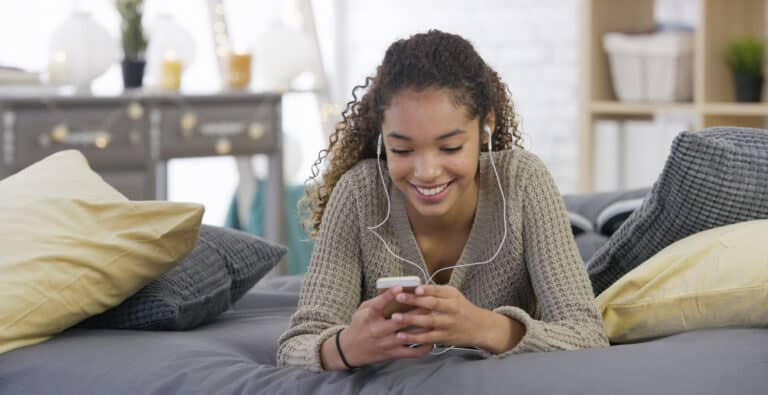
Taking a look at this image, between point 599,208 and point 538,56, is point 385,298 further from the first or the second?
point 538,56

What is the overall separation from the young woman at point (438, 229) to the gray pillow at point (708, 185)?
0.65 feet

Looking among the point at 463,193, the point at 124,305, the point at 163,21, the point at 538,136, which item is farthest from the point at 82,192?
the point at 538,136

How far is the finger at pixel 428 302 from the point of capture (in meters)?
1.37

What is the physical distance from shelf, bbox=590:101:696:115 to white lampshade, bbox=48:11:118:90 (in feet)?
5.37

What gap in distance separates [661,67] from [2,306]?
270 cm

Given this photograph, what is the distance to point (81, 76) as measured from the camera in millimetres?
3596

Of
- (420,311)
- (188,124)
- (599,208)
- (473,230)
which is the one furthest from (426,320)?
(188,124)

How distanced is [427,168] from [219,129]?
2.27m

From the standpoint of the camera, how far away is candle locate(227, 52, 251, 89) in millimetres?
4012

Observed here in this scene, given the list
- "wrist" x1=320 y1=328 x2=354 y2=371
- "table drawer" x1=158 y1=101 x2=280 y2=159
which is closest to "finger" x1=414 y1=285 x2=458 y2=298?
"wrist" x1=320 y1=328 x2=354 y2=371

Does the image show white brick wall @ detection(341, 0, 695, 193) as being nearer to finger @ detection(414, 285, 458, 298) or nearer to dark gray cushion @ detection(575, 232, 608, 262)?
dark gray cushion @ detection(575, 232, 608, 262)

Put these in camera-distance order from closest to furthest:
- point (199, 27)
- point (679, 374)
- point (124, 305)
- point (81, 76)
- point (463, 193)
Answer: point (679, 374), point (463, 193), point (124, 305), point (81, 76), point (199, 27)

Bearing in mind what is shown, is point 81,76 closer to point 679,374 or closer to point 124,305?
point 124,305

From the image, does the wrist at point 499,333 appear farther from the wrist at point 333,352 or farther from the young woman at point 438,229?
the wrist at point 333,352
